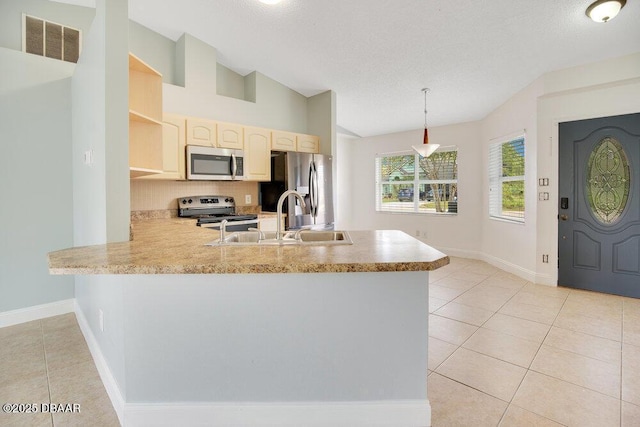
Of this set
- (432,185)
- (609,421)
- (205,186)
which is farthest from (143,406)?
(432,185)

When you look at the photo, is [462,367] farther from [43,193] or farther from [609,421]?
[43,193]

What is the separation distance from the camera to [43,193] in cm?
304

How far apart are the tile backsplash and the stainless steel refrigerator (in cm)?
34

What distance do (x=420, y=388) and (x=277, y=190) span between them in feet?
10.6

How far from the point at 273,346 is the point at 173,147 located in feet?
9.13

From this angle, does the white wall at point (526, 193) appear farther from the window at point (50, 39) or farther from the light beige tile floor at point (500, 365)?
the window at point (50, 39)

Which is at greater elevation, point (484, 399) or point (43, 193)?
point (43, 193)

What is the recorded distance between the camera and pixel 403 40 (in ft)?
10.7

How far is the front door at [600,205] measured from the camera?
3475 millimetres

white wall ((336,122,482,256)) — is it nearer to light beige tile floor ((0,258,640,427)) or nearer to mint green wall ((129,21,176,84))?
light beige tile floor ((0,258,640,427))

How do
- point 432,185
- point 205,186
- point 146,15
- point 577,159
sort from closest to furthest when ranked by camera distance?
point 146,15
point 577,159
point 205,186
point 432,185

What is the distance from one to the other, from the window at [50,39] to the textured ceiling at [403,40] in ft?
1.30

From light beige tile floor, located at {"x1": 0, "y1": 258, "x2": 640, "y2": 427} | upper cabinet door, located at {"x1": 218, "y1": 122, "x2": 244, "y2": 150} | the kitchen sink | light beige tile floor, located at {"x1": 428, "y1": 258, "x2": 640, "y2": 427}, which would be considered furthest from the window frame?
upper cabinet door, located at {"x1": 218, "y1": 122, "x2": 244, "y2": 150}

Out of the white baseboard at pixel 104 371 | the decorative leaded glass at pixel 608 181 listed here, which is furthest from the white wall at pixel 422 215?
the white baseboard at pixel 104 371
